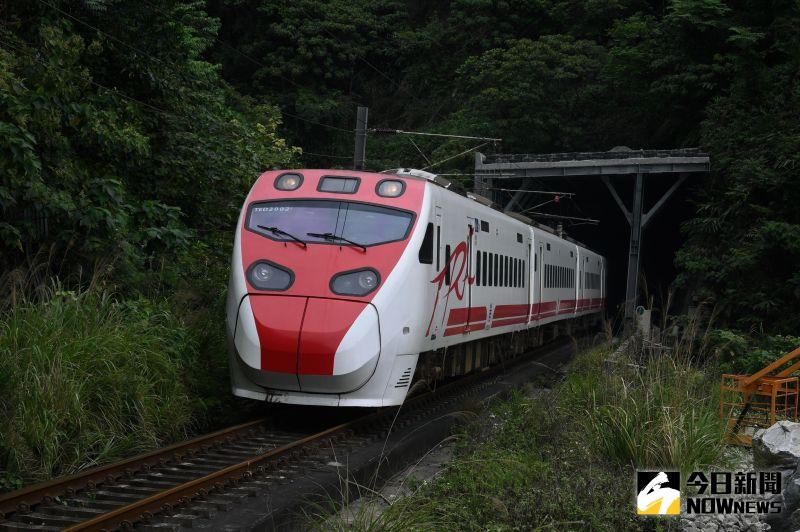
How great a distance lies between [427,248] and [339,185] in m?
1.26

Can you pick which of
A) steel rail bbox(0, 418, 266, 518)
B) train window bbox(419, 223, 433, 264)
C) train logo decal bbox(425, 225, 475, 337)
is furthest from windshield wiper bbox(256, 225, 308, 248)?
steel rail bbox(0, 418, 266, 518)

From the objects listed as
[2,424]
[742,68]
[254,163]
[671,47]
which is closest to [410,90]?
[671,47]

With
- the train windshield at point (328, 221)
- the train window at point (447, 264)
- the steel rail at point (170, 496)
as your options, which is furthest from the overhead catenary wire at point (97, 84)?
the steel rail at point (170, 496)

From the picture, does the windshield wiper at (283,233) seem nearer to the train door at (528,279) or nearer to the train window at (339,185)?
the train window at (339,185)

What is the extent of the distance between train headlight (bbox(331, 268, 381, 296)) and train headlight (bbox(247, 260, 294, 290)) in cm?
48

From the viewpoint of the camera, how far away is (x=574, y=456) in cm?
767

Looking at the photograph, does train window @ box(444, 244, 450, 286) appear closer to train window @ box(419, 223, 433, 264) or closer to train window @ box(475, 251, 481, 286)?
train window @ box(419, 223, 433, 264)

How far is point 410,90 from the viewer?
49.5 m

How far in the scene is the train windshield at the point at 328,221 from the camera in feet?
33.4

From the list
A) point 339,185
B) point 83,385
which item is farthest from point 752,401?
point 83,385

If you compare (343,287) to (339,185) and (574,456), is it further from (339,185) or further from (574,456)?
(574,456)

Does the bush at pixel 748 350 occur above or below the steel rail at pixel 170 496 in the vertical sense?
above

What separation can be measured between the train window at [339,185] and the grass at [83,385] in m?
2.37

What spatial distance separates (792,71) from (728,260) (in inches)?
226
